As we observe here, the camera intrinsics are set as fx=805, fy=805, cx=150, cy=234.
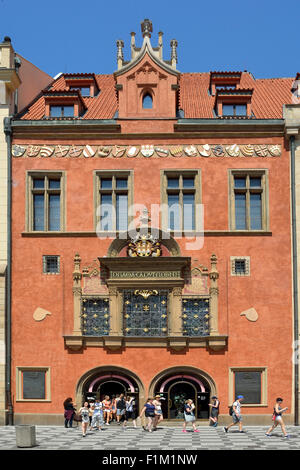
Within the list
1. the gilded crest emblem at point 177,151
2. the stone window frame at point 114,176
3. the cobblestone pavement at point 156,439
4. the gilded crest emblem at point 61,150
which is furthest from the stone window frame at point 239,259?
the gilded crest emblem at point 61,150

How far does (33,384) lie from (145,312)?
562 centimetres

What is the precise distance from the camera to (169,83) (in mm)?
35906

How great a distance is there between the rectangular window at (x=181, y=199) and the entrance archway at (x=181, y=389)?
614 cm

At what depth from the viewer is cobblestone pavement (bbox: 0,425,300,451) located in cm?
2627

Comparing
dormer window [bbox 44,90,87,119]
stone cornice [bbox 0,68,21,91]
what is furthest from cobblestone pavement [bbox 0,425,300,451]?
stone cornice [bbox 0,68,21,91]

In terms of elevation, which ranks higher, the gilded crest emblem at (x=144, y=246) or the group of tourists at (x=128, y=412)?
the gilded crest emblem at (x=144, y=246)

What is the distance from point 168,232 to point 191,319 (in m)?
3.85

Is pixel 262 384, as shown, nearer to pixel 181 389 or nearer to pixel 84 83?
pixel 181 389

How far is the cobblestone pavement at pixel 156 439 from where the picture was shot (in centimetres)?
2627

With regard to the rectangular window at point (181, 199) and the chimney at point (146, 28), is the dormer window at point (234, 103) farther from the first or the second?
the chimney at point (146, 28)

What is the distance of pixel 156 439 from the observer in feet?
93.9

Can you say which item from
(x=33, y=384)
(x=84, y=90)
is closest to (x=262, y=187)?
(x=84, y=90)

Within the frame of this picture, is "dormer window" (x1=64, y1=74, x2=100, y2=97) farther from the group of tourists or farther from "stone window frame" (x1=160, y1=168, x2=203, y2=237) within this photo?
the group of tourists

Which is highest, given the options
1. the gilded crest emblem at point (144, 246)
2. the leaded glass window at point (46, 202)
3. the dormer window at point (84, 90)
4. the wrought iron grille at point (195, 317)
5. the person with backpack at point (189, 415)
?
the dormer window at point (84, 90)
